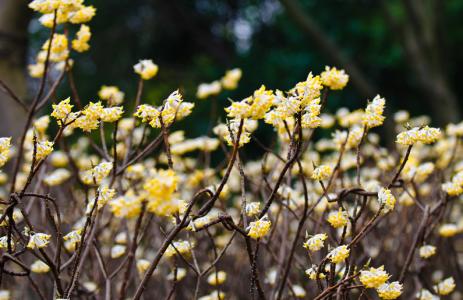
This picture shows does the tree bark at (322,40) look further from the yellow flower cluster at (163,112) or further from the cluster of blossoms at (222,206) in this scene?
the yellow flower cluster at (163,112)

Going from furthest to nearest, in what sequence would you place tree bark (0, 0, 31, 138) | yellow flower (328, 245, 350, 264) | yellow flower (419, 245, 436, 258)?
tree bark (0, 0, 31, 138), yellow flower (419, 245, 436, 258), yellow flower (328, 245, 350, 264)

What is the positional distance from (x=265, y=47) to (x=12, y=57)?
6.94 metres

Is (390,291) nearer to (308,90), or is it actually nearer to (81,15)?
(308,90)

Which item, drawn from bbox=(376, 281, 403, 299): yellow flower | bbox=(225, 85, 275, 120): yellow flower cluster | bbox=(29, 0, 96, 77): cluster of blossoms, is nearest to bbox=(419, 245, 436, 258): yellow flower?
bbox=(376, 281, 403, 299): yellow flower

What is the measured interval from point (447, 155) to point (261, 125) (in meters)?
4.91

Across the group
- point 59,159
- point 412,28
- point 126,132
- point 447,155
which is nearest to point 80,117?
point 126,132

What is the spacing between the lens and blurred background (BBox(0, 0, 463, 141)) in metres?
5.93

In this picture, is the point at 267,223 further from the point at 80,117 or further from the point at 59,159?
the point at 59,159

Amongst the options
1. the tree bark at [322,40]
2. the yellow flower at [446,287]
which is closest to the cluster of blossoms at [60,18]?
the yellow flower at [446,287]

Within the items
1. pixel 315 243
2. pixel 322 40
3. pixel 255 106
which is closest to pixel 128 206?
pixel 255 106

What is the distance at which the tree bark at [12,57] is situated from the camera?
368 centimetres

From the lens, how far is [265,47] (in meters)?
10.3

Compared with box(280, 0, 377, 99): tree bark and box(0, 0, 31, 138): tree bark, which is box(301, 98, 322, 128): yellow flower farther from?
box(280, 0, 377, 99): tree bark

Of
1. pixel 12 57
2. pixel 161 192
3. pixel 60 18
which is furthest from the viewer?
pixel 12 57
